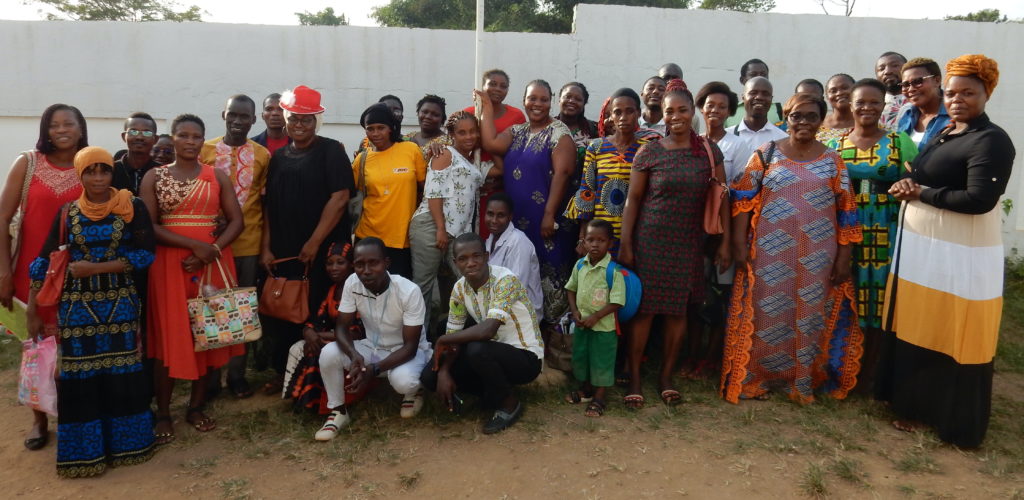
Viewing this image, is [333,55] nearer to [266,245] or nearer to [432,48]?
[432,48]

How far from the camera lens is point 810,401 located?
12.2 feet

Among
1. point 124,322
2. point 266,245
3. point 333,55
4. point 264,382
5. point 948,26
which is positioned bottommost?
point 264,382

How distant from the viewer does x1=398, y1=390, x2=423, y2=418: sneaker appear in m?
3.64

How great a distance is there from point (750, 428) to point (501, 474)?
142 centimetres

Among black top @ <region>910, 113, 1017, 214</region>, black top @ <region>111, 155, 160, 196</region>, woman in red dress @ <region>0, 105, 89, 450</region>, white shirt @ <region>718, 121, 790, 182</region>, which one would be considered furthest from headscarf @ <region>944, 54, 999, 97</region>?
woman in red dress @ <region>0, 105, 89, 450</region>

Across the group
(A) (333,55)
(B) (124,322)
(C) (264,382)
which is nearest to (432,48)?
(A) (333,55)

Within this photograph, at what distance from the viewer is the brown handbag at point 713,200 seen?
3.59 meters

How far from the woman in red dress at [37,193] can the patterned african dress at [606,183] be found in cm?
281

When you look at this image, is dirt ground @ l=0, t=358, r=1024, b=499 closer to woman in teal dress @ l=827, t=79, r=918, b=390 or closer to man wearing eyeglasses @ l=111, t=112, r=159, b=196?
woman in teal dress @ l=827, t=79, r=918, b=390

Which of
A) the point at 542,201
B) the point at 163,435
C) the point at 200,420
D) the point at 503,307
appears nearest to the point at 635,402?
the point at 503,307

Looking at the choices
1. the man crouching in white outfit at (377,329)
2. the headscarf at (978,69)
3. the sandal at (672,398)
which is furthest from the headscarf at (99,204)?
the headscarf at (978,69)

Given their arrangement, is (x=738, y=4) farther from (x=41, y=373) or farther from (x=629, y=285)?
(x=41, y=373)

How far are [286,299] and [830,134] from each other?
346 centimetres

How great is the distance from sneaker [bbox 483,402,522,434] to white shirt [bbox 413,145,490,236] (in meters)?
1.15
